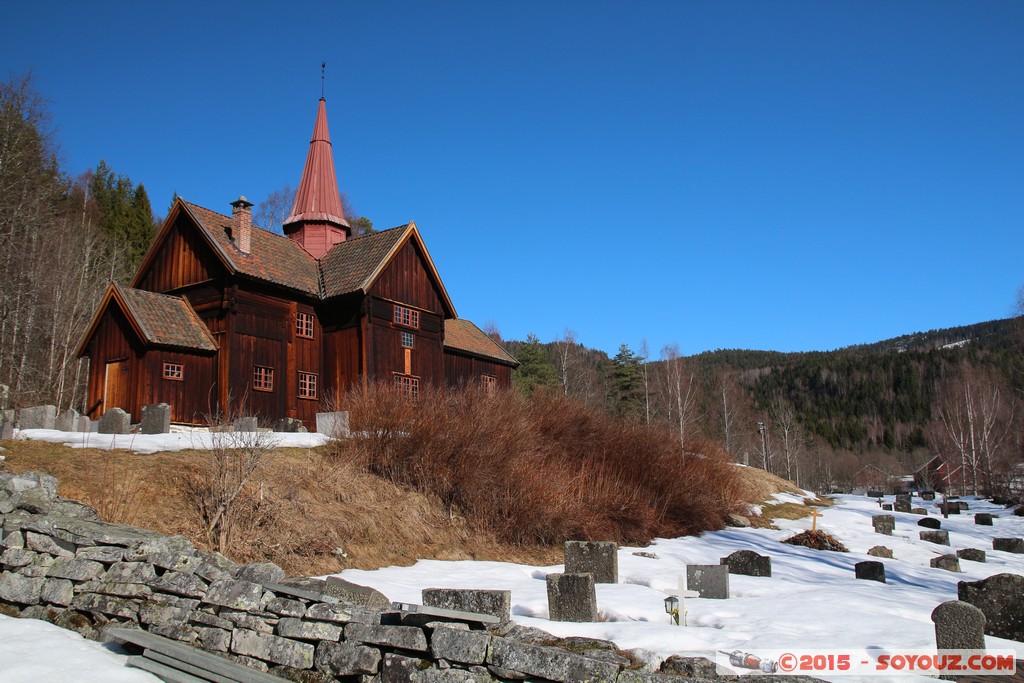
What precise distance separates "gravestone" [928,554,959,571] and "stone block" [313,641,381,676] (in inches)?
617

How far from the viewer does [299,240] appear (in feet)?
94.1

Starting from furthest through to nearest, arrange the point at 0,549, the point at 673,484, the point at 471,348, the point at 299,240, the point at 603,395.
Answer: the point at 603,395 < the point at 471,348 < the point at 299,240 < the point at 673,484 < the point at 0,549

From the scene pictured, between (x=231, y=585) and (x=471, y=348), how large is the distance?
25854 mm

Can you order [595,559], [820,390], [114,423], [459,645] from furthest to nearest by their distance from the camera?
[820,390], [114,423], [595,559], [459,645]

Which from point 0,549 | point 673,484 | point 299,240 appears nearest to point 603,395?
point 299,240

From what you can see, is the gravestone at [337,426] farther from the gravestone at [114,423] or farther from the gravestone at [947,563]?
the gravestone at [947,563]

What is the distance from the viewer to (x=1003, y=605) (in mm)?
9539

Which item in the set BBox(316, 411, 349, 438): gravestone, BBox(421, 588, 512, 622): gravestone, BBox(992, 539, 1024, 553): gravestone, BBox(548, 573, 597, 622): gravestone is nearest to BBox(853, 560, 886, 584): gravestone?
BBox(548, 573, 597, 622): gravestone

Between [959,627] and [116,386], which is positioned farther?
[116,386]

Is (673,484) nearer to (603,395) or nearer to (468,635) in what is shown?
(468,635)

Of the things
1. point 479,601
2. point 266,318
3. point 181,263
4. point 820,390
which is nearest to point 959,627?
point 479,601

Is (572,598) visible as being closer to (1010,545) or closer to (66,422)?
(66,422)

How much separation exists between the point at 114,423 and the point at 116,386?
4963mm

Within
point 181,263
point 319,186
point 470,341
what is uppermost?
point 319,186
